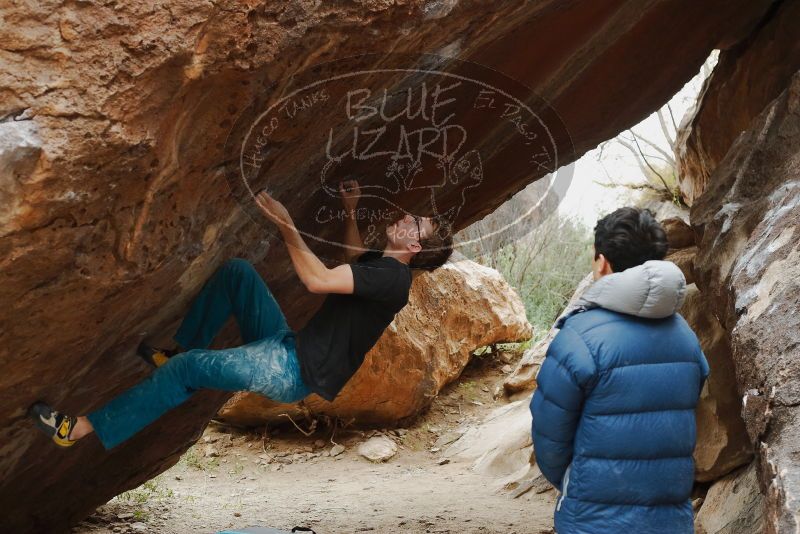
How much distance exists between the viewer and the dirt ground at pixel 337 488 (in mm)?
5414

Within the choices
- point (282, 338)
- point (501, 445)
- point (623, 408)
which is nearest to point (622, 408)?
point (623, 408)

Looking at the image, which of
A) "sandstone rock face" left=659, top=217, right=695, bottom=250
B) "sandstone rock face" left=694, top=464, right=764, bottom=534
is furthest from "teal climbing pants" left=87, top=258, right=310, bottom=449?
"sandstone rock face" left=659, top=217, right=695, bottom=250

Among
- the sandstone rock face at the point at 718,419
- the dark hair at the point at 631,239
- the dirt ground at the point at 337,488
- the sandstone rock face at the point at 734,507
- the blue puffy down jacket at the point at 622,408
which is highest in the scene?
the dark hair at the point at 631,239

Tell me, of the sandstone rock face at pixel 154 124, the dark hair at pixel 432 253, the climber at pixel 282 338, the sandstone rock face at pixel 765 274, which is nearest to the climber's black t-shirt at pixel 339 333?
the climber at pixel 282 338

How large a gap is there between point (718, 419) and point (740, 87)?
1.89 metres

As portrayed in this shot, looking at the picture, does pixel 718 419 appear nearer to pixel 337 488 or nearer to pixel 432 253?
pixel 432 253

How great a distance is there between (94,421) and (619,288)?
80.7 inches

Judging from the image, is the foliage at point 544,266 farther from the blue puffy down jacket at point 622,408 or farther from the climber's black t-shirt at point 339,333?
the blue puffy down jacket at point 622,408

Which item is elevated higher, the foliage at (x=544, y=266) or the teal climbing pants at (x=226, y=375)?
the teal climbing pants at (x=226, y=375)

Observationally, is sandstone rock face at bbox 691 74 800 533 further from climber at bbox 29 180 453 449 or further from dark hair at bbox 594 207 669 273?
climber at bbox 29 180 453 449

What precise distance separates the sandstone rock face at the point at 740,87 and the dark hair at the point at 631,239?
2.05 meters

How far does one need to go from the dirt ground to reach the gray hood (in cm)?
257

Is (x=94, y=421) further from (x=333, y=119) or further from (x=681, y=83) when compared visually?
(x=681, y=83)

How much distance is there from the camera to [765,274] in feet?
10.5
